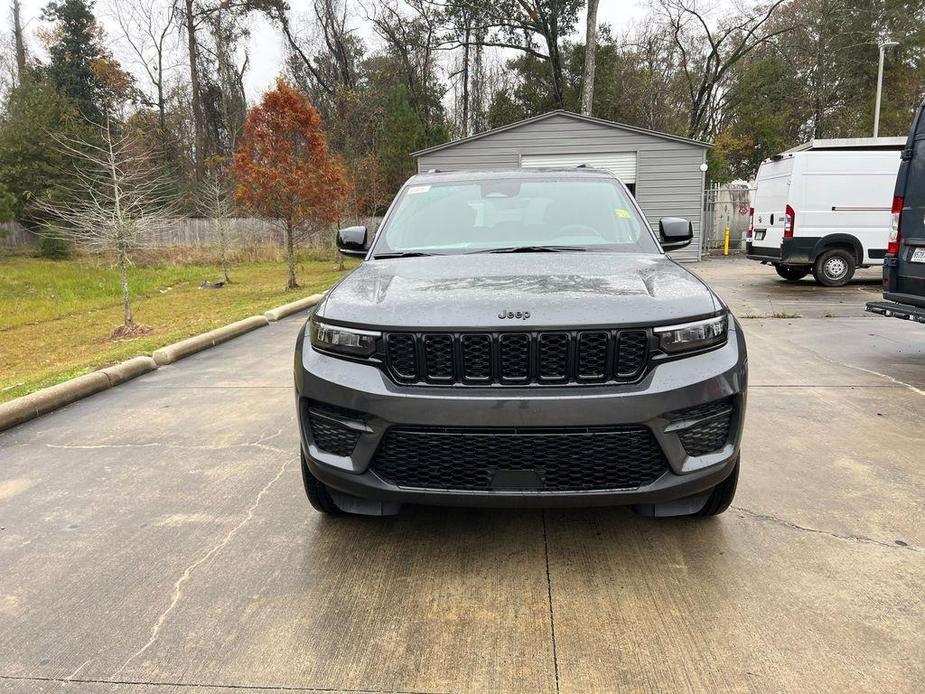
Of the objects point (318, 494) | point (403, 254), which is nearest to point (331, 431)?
point (318, 494)

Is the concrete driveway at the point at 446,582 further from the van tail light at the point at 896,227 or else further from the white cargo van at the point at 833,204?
the white cargo van at the point at 833,204

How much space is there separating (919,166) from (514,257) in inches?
187

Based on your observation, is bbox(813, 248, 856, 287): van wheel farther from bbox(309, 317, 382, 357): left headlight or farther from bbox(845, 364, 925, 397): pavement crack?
bbox(309, 317, 382, 357): left headlight

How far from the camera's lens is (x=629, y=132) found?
18609 mm

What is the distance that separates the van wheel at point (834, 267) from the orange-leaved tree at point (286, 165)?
37.0 ft

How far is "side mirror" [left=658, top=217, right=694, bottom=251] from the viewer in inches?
160

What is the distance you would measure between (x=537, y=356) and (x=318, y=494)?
132cm

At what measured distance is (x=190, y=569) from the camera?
2.80 meters

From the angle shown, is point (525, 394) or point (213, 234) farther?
point (213, 234)

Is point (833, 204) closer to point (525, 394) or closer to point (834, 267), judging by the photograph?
point (834, 267)

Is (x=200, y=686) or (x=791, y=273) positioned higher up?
(x=791, y=273)

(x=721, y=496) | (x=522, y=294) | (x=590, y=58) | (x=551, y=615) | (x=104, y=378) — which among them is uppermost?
(x=590, y=58)

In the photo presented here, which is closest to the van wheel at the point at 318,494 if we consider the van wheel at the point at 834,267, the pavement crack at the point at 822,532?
the pavement crack at the point at 822,532

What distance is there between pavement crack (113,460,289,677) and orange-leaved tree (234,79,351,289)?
12776 millimetres
